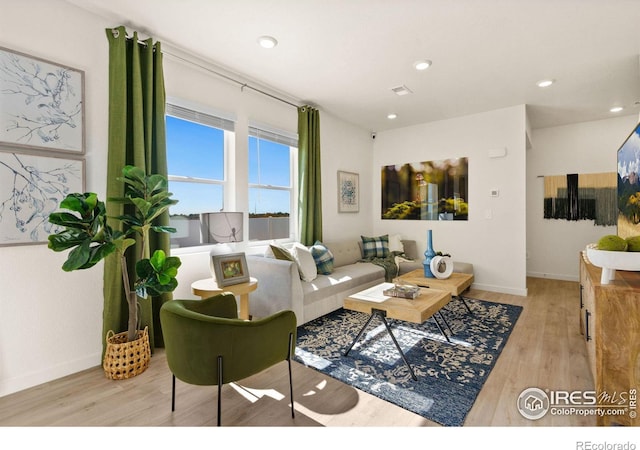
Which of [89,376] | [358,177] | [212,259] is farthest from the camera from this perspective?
[358,177]

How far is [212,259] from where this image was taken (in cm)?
265

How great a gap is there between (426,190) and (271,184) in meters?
2.71

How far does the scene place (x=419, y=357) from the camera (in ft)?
8.17

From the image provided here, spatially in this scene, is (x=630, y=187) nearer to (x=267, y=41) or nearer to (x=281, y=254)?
(x=281, y=254)

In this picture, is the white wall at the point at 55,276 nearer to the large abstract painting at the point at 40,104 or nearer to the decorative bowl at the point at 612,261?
the large abstract painting at the point at 40,104

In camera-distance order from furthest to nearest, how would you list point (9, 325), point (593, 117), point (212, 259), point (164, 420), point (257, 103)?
1. point (593, 117)
2. point (257, 103)
3. point (212, 259)
4. point (9, 325)
5. point (164, 420)

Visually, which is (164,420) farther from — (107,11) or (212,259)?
(107,11)

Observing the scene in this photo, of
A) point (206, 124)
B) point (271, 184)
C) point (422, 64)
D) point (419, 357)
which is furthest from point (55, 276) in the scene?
point (422, 64)

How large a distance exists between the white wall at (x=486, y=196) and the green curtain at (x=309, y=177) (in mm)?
1901

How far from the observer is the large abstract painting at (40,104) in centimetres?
201

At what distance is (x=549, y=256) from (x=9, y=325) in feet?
23.2

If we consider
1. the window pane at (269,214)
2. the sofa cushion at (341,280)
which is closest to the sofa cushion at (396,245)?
the sofa cushion at (341,280)

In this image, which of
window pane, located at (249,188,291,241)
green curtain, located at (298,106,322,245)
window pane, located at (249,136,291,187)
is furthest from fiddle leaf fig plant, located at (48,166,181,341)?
green curtain, located at (298,106,322,245)
